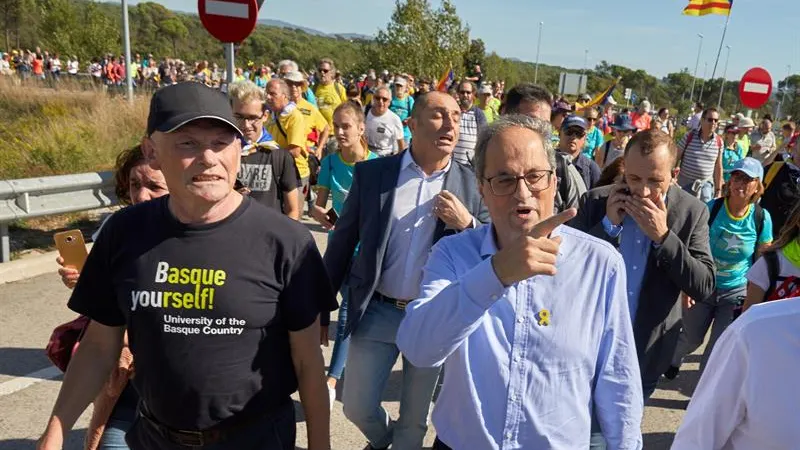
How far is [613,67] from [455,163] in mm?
93042

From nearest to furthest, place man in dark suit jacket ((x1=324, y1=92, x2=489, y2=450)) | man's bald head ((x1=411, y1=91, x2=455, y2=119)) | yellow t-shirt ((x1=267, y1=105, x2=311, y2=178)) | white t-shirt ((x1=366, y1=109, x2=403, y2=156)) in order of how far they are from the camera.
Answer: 1. man in dark suit jacket ((x1=324, y1=92, x2=489, y2=450))
2. man's bald head ((x1=411, y1=91, x2=455, y2=119))
3. yellow t-shirt ((x1=267, y1=105, x2=311, y2=178))
4. white t-shirt ((x1=366, y1=109, x2=403, y2=156))

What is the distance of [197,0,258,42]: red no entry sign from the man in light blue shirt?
155 inches

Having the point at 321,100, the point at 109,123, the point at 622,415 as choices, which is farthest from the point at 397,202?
the point at 109,123

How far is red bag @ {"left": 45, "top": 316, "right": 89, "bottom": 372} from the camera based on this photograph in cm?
247

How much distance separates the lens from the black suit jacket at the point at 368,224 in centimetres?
327

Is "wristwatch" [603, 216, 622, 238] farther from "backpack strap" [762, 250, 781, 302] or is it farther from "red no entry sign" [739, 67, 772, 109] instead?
"red no entry sign" [739, 67, 772, 109]

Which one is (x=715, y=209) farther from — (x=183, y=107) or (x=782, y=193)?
(x=183, y=107)

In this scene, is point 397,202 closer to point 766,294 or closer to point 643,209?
point 643,209

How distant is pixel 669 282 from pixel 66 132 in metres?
9.85

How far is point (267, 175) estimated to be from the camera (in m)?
4.39

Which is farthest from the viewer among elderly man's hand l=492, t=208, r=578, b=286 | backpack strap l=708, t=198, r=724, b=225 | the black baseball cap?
backpack strap l=708, t=198, r=724, b=225

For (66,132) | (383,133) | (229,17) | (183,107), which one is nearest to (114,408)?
(183,107)

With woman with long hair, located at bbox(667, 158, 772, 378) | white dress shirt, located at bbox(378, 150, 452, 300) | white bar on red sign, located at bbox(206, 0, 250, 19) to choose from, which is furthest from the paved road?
white bar on red sign, located at bbox(206, 0, 250, 19)

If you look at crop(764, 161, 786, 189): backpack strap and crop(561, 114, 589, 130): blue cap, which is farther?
crop(764, 161, 786, 189): backpack strap
